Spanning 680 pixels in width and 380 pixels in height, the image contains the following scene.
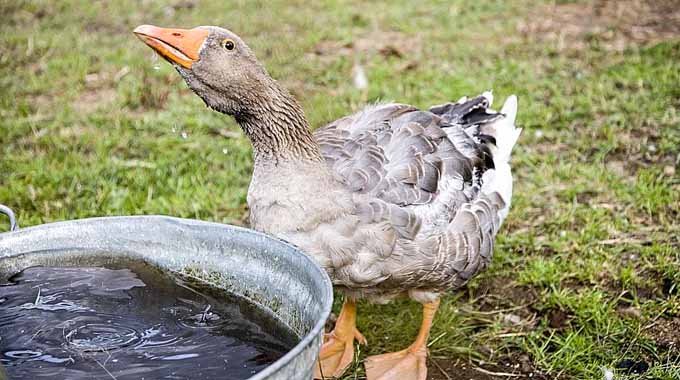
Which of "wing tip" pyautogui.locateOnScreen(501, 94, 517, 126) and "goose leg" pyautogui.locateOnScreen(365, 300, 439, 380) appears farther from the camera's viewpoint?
"wing tip" pyautogui.locateOnScreen(501, 94, 517, 126)

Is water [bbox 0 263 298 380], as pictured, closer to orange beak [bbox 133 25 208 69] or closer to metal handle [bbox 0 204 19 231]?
metal handle [bbox 0 204 19 231]

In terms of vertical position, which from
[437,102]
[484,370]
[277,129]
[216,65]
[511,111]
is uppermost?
[216,65]

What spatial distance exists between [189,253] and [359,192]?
0.73 metres

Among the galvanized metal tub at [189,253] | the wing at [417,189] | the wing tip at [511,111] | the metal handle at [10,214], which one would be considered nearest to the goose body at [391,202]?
the wing at [417,189]

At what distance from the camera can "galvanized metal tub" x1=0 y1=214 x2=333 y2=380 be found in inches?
89.7

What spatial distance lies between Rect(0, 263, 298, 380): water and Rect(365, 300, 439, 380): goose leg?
906 millimetres

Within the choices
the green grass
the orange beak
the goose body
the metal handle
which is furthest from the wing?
the metal handle

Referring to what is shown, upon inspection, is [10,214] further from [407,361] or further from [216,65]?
[407,361]

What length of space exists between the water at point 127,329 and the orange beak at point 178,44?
0.70 m

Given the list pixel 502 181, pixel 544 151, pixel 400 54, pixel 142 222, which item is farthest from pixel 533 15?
pixel 142 222

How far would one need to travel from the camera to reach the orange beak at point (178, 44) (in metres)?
2.62

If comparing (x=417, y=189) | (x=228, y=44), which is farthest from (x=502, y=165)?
(x=228, y=44)

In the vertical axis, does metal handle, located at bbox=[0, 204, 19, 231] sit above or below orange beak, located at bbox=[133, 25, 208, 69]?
below

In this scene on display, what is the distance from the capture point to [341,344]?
11.1ft
